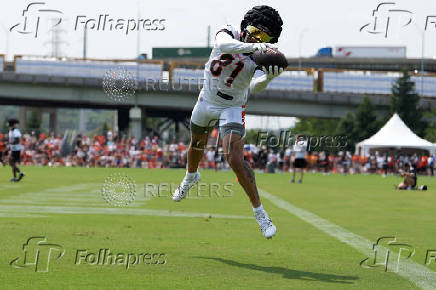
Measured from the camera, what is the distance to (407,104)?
62156 millimetres

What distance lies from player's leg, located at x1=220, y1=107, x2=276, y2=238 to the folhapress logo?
2.02 m

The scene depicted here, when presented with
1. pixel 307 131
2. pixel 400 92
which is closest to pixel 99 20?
pixel 400 92

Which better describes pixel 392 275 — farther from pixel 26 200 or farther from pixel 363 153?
pixel 363 153

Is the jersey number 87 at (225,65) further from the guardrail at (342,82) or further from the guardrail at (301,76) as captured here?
the guardrail at (342,82)

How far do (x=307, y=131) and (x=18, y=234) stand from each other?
269ft

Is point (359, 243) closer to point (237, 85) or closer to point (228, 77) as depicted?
point (237, 85)

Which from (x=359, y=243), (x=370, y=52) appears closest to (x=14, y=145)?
(x=359, y=243)

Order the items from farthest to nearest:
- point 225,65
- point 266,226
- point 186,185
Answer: point 186,185
point 225,65
point 266,226

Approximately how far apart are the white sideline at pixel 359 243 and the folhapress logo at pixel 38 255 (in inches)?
129

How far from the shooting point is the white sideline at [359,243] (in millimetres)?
6160

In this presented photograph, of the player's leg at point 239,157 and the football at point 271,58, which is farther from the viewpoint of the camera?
the player's leg at point 239,157

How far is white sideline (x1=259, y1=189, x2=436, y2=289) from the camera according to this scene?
6160mm

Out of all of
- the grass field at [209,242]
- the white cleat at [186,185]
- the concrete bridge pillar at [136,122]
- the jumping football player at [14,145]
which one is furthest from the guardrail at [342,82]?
the white cleat at [186,185]

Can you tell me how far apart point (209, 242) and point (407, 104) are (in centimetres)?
5640
